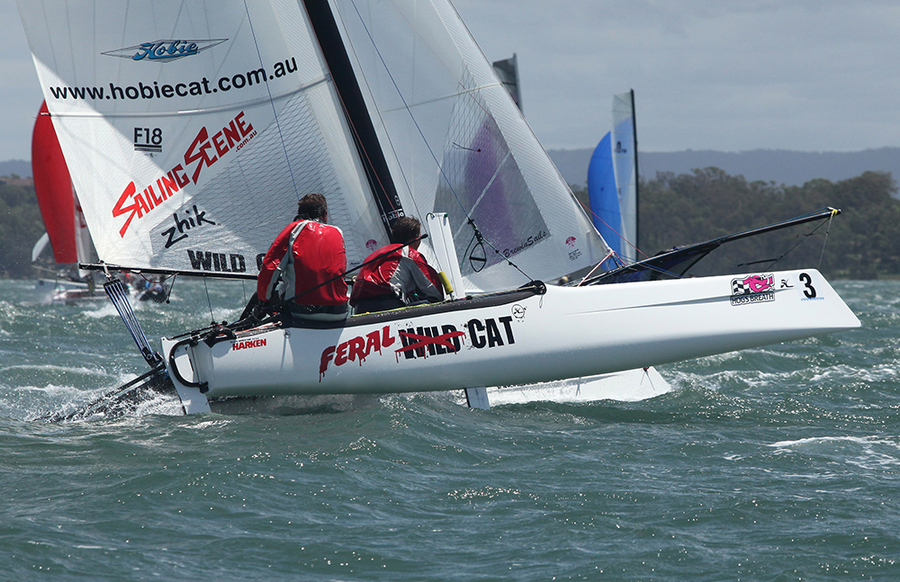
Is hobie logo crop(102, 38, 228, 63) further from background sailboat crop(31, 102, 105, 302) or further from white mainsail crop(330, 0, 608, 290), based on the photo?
background sailboat crop(31, 102, 105, 302)

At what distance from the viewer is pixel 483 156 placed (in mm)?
7141

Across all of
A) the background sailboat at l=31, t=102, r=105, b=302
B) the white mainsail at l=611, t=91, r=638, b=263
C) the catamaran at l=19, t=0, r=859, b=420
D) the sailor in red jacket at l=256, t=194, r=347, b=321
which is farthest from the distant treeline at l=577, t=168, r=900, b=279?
the sailor in red jacket at l=256, t=194, r=347, b=321

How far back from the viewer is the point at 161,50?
6418mm

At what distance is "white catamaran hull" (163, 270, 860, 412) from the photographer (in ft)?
18.3

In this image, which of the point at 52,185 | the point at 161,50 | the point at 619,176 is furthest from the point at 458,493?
the point at 619,176

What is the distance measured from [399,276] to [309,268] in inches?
22.9

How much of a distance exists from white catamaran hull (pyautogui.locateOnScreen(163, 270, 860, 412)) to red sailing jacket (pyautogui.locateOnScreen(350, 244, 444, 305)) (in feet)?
0.99

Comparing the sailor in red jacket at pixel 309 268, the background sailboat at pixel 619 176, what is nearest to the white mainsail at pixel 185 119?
the sailor in red jacket at pixel 309 268

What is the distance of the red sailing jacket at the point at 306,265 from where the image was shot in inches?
221

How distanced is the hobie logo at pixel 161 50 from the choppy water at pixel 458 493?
2343 mm

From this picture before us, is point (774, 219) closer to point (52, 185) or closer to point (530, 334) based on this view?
point (52, 185)

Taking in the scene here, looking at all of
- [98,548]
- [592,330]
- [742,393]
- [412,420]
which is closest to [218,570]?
[98,548]

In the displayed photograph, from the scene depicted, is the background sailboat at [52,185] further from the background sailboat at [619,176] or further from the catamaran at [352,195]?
the background sailboat at [619,176]

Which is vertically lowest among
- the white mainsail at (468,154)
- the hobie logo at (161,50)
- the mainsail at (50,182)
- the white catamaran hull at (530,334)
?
the white catamaran hull at (530,334)
